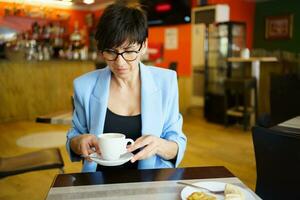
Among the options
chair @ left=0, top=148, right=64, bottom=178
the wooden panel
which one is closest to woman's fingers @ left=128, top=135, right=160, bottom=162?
chair @ left=0, top=148, right=64, bottom=178

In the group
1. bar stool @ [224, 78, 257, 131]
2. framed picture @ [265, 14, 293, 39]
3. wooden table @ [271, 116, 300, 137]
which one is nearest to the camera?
wooden table @ [271, 116, 300, 137]

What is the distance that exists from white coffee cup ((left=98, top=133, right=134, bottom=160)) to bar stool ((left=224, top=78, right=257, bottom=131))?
170 inches

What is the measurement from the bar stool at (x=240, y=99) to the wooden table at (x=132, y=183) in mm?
4161

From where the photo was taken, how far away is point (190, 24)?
6480 mm

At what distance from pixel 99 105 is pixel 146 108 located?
19cm

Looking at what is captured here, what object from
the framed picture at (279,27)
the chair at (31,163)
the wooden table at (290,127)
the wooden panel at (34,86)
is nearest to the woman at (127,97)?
the wooden table at (290,127)

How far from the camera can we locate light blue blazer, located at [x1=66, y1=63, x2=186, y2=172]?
129 centimetres

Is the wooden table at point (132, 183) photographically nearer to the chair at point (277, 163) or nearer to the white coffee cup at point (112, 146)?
the white coffee cup at point (112, 146)

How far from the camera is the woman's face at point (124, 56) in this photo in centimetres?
117

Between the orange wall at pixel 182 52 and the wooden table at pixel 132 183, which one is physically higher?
the orange wall at pixel 182 52

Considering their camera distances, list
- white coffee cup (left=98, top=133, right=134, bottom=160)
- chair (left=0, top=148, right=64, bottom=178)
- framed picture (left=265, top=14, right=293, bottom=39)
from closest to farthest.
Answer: white coffee cup (left=98, top=133, right=134, bottom=160)
chair (left=0, top=148, right=64, bottom=178)
framed picture (left=265, top=14, right=293, bottom=39)

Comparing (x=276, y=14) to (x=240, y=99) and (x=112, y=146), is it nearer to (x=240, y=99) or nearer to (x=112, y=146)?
(x=240, y=99)

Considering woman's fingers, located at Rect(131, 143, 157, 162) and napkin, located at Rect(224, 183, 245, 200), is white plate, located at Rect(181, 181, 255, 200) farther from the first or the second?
woman's fingers, located at Rect(131, 143, 157, 162)

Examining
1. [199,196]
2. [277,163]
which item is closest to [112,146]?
[199,196]
